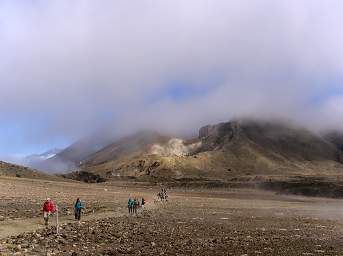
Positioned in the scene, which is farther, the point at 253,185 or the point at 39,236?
the point at 253,185

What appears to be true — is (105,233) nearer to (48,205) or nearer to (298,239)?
(48,205)

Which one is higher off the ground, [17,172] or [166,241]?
[17,172]

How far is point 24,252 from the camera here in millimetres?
21047

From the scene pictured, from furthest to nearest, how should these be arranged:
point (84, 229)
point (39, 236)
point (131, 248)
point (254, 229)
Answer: point (254, 229)
point (84, 229)
point (39, 236)
point (131, 248)

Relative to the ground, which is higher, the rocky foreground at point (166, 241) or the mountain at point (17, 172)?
the mountain at point (17, 172)

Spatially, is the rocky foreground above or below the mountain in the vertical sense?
below

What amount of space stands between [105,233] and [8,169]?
119839mm

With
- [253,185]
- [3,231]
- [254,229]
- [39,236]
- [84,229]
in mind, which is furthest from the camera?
[253,185]

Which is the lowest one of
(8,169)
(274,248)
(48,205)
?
(274,248)

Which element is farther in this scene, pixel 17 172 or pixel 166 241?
pixel 17 172

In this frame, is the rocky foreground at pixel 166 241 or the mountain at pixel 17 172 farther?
the mountain at pixel 17 172

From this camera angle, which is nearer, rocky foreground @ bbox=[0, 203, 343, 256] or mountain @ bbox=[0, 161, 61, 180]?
rocky foreground @ bbox=[0, 203, 343, 256]

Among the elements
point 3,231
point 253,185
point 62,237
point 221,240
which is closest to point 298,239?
point 221,240

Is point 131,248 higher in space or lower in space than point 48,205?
lower
